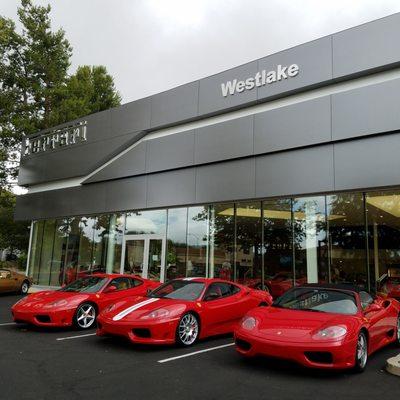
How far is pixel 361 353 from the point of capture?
622cm

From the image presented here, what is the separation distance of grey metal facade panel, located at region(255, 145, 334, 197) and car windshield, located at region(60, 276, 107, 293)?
228 inches

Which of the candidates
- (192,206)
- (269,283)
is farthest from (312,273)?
(192,206)

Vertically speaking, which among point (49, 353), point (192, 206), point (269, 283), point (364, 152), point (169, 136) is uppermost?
point (169, 136)

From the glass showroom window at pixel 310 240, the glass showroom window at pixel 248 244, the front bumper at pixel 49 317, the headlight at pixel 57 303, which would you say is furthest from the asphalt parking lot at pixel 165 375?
the glass showroom window at pixel 248 244

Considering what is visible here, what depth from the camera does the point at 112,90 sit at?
39375 millimetres

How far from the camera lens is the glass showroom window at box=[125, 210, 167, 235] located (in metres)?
17.4

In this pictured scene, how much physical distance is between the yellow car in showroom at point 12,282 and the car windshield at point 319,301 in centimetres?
1506

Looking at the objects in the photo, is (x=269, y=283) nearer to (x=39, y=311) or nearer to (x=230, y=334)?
(x=230, y=334)

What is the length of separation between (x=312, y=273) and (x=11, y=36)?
26487 millimetres

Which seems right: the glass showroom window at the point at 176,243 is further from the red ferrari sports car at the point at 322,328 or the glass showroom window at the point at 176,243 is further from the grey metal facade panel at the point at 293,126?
the red ferrari sports car at the point at 322,328

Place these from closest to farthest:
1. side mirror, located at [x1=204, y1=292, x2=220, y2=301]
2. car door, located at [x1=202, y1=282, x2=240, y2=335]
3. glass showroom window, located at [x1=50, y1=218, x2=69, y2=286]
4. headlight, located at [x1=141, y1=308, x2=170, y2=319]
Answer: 1. headlight, located at [x1=141, y1=308, x2=170, y2=319]
2. car door, located at [x1=202, y1=282, x2=240, y2=335]
3. side mirror, located at [x1=204, y1=292, x2=220, y2=301]
4. glass showroom window, located at [x1=50, y1=218, x2=69, y2=286]

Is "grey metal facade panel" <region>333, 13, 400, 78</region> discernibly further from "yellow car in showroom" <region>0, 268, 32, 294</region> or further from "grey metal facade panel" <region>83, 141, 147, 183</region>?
"yellow car in showroom" <region>0, 268, 32, 294</region>

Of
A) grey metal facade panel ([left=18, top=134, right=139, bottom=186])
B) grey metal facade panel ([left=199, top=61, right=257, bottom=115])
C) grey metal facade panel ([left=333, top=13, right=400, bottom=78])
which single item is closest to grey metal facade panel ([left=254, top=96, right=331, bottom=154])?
grey metal facade panel ([left=199, top=61, right=257, bottom=115])

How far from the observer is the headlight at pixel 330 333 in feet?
19.3
